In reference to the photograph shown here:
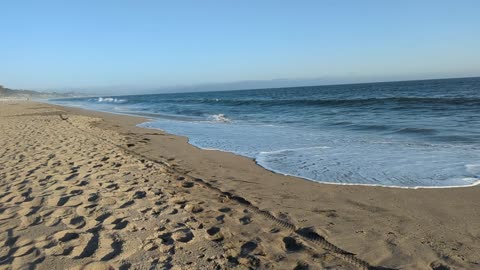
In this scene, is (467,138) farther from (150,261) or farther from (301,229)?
(150,261)

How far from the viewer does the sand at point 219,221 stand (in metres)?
3.41

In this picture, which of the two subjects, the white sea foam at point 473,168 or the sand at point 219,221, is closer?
the sand at point 219,221

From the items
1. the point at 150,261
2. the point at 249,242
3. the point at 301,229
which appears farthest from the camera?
the point at 301,229

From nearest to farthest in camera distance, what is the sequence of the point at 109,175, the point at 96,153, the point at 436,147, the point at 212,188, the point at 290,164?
1. the point at 212,188
2. the point at 109,175
3. the point at 290,164
4. the point at 96,153
5. the point at 436,147

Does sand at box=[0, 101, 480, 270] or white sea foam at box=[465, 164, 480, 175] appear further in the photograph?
white sea foam at box=[465, 164, 480, 175]

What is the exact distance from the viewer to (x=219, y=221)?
441cm

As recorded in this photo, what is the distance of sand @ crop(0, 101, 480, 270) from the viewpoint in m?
3.41

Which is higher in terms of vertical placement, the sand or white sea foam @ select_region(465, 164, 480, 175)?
the sand

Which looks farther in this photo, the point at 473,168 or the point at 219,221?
the point at 473,168

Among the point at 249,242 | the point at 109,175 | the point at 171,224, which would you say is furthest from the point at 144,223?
the point at 109,175

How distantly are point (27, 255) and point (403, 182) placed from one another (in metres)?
5.31

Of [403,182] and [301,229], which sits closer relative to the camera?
[301,229]

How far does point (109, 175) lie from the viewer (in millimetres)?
6480

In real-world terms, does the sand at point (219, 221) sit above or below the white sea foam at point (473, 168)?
above
